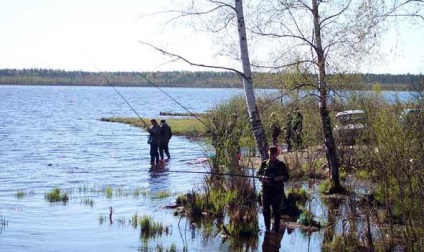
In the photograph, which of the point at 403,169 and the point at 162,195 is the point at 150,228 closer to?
the point at 162,195

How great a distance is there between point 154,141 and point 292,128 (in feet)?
23.5

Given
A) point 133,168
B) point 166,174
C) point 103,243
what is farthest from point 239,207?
point 133,168

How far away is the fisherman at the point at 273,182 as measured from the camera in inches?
558

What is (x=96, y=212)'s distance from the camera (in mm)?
17562

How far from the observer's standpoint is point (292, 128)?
81.9ft

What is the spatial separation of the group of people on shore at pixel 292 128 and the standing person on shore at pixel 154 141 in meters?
5.04

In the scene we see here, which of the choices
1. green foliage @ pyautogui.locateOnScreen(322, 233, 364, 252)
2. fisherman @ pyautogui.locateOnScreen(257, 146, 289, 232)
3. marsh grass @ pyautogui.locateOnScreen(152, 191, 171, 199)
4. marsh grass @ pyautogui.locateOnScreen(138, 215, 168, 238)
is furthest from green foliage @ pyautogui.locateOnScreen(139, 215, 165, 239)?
marsh grass @ pyautogui.locateOnScreen(152, 191, 171, 199)

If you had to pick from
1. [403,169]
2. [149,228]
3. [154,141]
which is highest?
[403,169]

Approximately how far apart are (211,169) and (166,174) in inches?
376

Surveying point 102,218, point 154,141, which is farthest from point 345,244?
point 154,141

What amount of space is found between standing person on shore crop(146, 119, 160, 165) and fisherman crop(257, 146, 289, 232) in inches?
575

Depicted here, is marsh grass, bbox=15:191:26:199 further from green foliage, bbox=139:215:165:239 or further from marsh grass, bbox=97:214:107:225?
green foliage, bbox=139:215:165:239

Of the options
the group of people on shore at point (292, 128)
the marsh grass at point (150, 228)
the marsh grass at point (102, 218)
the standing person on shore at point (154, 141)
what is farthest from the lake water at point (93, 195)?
the group of people on shore at point (292, 128)

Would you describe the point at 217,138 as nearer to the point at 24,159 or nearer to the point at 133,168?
the point at 133,168
